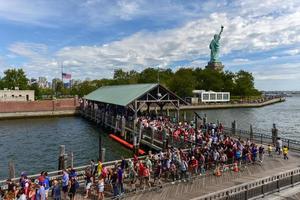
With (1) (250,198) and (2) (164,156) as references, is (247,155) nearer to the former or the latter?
(2) (164,156)

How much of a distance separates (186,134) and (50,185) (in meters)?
14.6

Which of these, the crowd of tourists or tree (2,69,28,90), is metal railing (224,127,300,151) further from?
tree (2,69,28,90)

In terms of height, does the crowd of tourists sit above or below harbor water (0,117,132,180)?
above

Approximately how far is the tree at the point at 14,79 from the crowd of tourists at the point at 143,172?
3972 inches

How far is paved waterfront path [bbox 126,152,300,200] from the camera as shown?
17.2 m

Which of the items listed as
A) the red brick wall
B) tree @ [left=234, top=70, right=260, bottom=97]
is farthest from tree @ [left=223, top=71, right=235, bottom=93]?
the red brick wall

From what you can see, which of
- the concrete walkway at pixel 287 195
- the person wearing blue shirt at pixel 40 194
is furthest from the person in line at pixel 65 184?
the concrete walkway at pixel 287 195

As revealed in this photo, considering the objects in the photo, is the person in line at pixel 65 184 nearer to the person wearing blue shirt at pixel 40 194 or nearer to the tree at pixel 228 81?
the person wearing blue shirt at pixel 40 194

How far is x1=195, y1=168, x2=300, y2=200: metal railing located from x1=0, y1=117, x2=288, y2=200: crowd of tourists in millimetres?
4278

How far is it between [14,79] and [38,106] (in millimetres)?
42328

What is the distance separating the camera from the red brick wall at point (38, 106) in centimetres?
7619

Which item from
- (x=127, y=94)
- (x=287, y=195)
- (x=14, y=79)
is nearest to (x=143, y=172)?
(x=287, y=195)

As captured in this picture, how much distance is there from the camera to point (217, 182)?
19.3 m

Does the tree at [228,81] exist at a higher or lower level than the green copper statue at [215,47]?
lower
